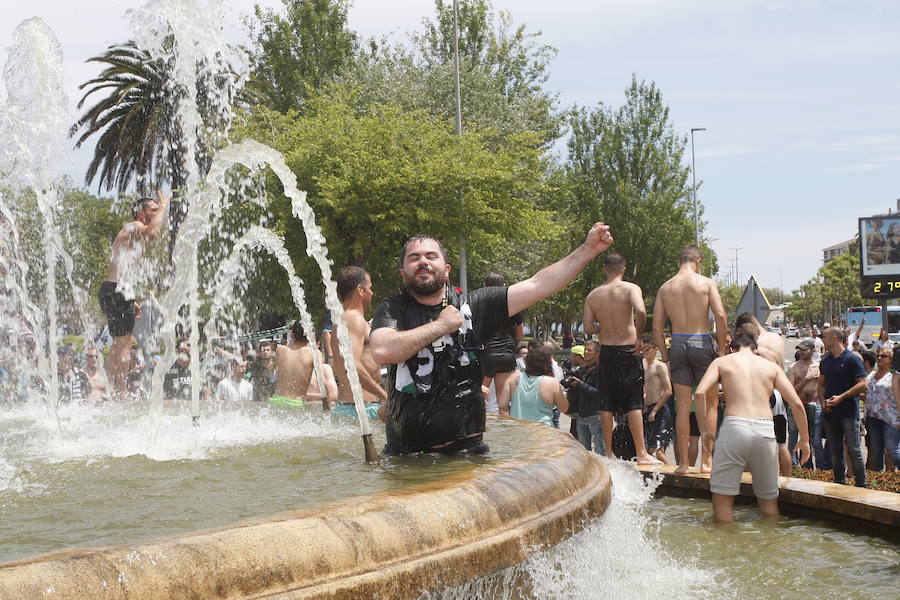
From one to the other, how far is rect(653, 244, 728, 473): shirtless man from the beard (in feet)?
13.2

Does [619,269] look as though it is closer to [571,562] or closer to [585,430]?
[585,430]

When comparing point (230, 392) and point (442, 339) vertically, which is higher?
point (442, 339)

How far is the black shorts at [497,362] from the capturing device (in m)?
8.79

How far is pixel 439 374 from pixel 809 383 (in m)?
7.98

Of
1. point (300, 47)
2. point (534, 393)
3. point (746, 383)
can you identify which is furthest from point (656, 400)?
point (300, 47)

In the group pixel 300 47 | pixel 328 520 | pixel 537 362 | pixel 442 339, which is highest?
pixel 300 47

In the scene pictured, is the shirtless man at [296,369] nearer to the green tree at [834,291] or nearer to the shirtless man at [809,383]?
the shirtless man at [809,383]

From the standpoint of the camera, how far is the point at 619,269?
27.9 feet

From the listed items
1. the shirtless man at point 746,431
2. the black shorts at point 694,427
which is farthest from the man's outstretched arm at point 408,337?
the black shorts at point 694,427

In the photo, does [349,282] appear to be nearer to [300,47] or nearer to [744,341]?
[744,341]

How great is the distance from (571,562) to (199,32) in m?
7.46

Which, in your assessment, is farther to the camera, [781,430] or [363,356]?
[781,430]

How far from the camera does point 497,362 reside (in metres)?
8.84

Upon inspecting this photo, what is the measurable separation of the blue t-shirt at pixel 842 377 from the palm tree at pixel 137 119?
2108cm
